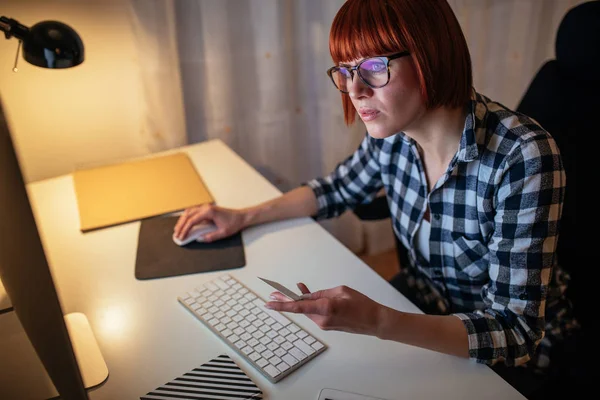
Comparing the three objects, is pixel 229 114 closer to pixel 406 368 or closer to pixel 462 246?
pixel 462 246

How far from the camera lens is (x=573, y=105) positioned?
3.71 ft

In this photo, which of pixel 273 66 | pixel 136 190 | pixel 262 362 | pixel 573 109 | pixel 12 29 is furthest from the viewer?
pixel 273 66

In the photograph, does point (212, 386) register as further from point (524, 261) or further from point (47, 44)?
point (47, 44)

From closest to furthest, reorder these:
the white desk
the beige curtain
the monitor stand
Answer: the monitor stand → the white desk → the beige curtain

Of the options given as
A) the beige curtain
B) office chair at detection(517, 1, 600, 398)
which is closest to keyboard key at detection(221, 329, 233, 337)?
office chair at detection(517, 1, 600, 398)

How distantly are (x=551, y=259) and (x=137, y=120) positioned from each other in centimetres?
116

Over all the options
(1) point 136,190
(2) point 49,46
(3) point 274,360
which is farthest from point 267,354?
(2) point 49,46

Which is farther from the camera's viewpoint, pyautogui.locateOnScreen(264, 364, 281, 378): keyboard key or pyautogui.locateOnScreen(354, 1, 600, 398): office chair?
pyautogui.locateOnScreen(354, 1, 600, 398): office chair

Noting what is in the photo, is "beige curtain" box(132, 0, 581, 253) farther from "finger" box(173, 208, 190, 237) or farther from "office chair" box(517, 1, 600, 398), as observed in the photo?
"office chair" box(517, 1, 600, 398)

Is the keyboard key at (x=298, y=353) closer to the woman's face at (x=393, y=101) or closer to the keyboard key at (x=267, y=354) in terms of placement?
the keyboard key at (x=267, y=354)

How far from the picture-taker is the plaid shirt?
2.59 ft

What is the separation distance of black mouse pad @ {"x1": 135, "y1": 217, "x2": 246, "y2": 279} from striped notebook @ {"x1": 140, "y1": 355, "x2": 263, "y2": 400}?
266 mm

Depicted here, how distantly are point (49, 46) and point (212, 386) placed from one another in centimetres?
77

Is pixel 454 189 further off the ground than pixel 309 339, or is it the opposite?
pixel 454 189
